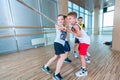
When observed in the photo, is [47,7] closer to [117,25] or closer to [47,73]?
[117,25]

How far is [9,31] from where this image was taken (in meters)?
3.53

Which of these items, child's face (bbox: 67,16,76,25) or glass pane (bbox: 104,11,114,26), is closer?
child's face (bbox: 67,16,76,25)

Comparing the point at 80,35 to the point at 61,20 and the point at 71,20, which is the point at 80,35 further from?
the point at 61,20

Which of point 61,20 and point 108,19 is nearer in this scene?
point 61,20

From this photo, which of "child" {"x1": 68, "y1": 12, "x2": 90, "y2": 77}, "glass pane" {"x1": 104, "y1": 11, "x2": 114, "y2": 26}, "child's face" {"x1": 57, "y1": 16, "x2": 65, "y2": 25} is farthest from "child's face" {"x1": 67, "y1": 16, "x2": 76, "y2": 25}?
→ "glass pane" {"x1": 104, "y1": 11, "x2": 114, "y2": 26}

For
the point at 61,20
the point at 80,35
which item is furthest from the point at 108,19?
the point at 61,20

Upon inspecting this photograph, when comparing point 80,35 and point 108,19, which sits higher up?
point 108,19

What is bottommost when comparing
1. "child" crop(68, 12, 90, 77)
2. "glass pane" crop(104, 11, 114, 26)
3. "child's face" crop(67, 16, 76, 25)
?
"child" crop(68, 12, 90, 77)

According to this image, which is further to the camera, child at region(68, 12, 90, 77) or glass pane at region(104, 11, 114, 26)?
glass pane at region(104, 11, 114, 26)

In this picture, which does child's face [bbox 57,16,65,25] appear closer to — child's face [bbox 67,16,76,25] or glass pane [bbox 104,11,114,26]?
child's face [bbox 67,16,76,25]

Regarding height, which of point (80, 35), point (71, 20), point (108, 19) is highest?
point (108, 19)

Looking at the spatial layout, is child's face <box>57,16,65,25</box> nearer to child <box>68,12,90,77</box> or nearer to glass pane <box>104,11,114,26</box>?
child <box>68,12,90,77</box>

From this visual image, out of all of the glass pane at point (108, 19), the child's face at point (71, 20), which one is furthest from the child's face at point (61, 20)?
the glass pane at point (108, 19)

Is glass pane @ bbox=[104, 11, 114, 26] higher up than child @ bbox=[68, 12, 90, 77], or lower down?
higher up
